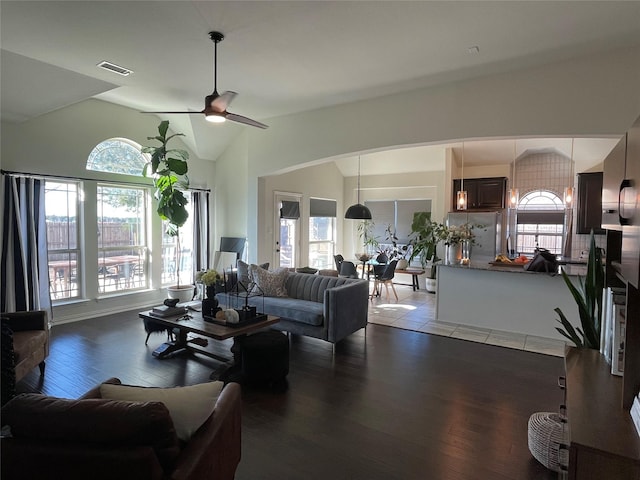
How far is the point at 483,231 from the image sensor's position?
769 centimetres

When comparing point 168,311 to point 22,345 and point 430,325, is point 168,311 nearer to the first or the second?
point 22,345

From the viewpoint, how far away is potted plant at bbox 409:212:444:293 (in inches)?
324

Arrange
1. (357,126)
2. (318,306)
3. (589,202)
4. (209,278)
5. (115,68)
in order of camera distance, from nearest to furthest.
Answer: (209,278)
(115,68)
(318,306)
(357,126)
(589,202)

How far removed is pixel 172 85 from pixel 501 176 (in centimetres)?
682

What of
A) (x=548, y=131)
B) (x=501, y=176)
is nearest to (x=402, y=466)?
(x=548, y=131)

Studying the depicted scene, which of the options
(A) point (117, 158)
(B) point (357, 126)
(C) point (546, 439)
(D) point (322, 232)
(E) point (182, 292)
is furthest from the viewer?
(D) point (322, 232)

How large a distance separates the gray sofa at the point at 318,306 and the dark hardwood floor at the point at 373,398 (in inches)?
10.4

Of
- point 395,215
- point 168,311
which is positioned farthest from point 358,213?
point 168,311

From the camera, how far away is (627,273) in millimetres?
1408

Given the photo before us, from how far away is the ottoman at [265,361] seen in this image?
11.9 feet

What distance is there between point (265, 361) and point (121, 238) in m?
4.36

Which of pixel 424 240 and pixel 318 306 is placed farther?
pixel 424 240

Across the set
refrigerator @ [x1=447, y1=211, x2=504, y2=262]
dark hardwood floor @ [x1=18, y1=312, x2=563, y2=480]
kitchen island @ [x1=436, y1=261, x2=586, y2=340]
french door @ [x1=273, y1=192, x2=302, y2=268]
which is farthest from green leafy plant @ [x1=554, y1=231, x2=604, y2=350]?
french door @ [x1=273, y1=192, x2=302, y2=268]

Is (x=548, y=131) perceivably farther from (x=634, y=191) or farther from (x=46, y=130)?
(x=46, y=130)
